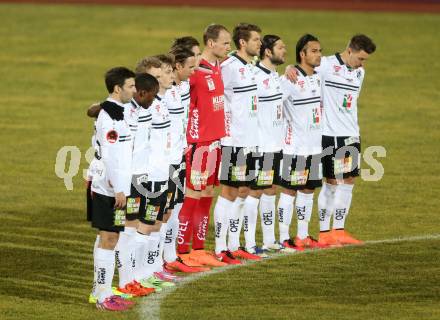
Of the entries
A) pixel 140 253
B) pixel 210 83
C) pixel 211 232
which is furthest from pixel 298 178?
pixel 140 253

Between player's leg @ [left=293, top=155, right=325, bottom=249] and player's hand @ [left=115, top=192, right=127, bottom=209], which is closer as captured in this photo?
player's hand @ [left=115, top=192, right=127, bottom=209]

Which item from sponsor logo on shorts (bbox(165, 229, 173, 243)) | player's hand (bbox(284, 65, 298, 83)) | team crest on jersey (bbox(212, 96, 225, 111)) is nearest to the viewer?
sponsor logo on shorts (bbox(165, 229, 173, 243))

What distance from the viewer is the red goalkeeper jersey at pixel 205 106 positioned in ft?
43.3

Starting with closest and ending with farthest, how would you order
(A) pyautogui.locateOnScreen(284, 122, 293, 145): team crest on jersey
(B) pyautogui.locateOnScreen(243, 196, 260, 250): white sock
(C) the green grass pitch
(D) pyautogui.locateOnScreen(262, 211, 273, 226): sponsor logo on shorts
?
(C) the green grass pitch → (B) pyautogui.locateOnScreen(243, 196, 260, 250): white sock → (D) pyautogui.locateOnScreen(262, 211, 273, 226): sponsor logo on shorts → (A) pyautogui.locateOnScreen(284, 122, 293, 145): team crest on jersey

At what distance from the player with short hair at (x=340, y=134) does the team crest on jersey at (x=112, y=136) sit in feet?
13.7

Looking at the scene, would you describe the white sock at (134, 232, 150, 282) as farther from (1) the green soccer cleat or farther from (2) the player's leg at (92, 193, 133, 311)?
(2) the player's leg at (92, 193, 133, 311)

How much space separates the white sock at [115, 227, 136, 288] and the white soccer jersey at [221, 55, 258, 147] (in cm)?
219

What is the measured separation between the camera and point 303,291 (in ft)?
39.3

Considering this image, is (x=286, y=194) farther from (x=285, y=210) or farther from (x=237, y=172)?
(x=237, y=172)

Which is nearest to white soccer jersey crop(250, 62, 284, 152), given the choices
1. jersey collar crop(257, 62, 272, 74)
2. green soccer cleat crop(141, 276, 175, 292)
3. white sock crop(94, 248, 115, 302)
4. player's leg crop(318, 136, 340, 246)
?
jersey collar crop(257, 62, 272, 74)

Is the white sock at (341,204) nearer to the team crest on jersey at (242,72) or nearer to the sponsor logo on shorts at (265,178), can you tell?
the sponsor logo on shorts at (265,178)

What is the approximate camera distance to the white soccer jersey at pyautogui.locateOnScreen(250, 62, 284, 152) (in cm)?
1361

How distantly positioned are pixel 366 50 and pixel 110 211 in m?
4.72

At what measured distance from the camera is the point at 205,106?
43.4 ft
